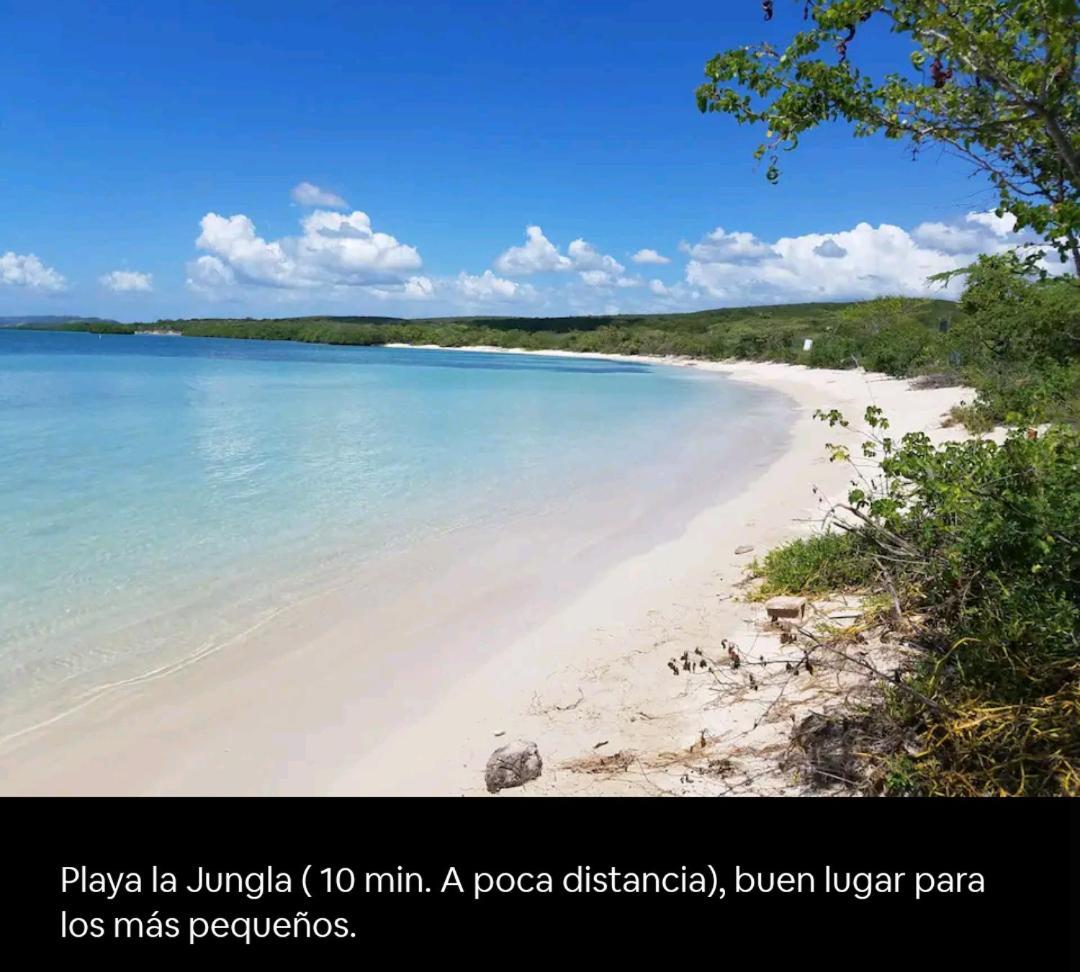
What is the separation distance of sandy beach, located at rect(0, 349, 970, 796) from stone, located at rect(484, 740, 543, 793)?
7cm

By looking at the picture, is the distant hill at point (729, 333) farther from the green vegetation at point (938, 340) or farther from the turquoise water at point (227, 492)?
the turquoise water at point (227, 492)

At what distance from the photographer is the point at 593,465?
15.5 m

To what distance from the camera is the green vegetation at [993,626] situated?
2904 millimetres

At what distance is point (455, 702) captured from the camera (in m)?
5.14

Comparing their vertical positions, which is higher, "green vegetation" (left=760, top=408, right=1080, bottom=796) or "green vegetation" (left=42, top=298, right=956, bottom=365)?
"green vegetation" (left=42, top=298, right=956, bottom=365)

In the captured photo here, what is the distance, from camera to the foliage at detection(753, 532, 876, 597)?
5.76 metres

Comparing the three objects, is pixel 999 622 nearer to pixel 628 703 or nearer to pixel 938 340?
pixel 628 703

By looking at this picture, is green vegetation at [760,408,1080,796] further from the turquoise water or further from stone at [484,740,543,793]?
the turquoise water

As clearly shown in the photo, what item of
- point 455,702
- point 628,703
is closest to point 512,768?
point 628,703

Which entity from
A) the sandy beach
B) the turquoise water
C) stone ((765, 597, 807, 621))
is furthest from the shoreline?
the turquoise water

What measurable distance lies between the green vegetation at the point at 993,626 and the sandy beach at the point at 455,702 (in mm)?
676

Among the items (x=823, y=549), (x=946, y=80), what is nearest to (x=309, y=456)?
(x=823, y=549)

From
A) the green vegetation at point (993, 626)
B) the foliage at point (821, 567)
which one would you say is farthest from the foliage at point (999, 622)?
the foliage at point (821, 567)
